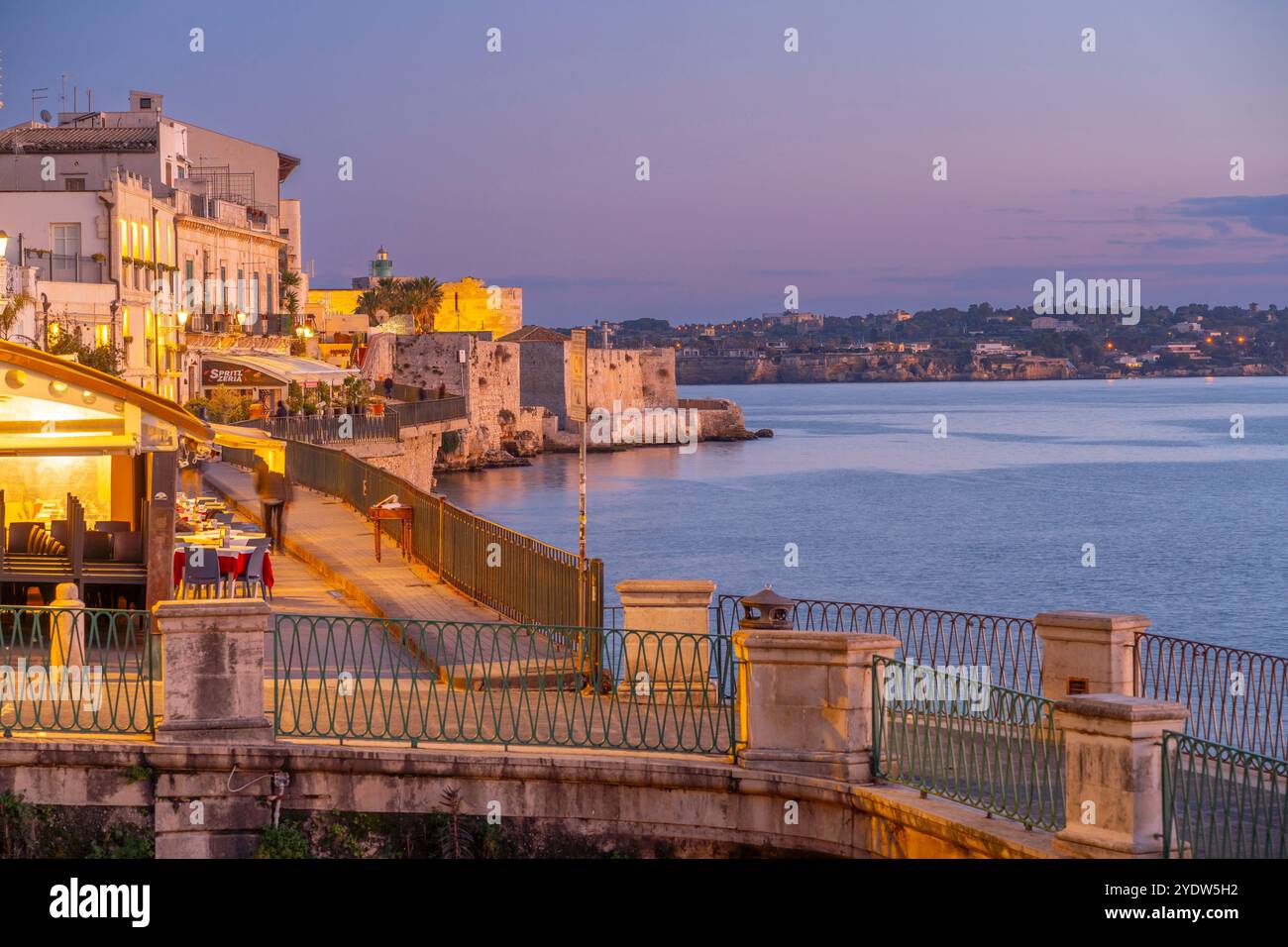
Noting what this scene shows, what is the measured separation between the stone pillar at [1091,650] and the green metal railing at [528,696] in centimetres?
264

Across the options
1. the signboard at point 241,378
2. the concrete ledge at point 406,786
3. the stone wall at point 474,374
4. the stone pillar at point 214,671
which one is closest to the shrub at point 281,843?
the concrete ledge at point 406,786

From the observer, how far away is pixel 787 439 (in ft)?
482

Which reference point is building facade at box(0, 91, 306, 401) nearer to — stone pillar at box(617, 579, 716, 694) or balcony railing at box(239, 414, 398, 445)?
balcony railing at box(239, 414, 398, 445)

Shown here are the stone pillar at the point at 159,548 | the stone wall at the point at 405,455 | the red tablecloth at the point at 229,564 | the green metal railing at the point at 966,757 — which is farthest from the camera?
the stone wall at the point at 405,455

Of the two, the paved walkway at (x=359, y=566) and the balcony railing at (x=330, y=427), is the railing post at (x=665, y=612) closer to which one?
the paved walkway at (x=359, y=566)

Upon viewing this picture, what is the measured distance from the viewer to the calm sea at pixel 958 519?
55.1 m

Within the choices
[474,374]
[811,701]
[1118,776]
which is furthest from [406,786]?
[474,374]

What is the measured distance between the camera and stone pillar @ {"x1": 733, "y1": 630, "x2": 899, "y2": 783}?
1084 cm

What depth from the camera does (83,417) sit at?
16953 millimetres

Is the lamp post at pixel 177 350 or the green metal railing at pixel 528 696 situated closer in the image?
the green metal railing at pixel 528 696

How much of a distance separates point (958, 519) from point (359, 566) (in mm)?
59667

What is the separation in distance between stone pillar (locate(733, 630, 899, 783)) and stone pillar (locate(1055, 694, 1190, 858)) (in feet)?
6.07
